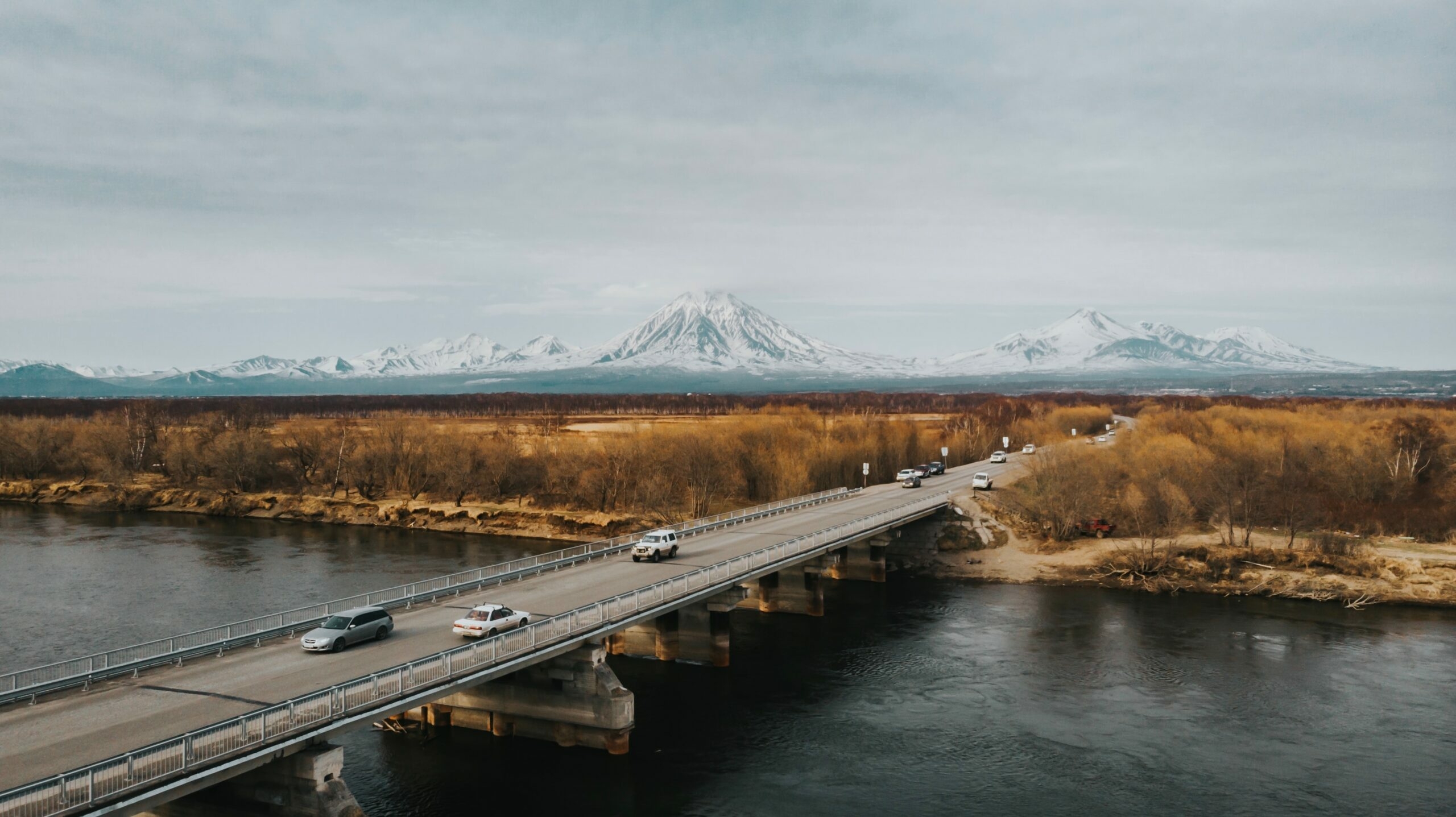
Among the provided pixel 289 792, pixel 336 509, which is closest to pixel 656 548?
pixel 289 792

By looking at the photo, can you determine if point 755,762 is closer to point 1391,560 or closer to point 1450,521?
point 1391,560

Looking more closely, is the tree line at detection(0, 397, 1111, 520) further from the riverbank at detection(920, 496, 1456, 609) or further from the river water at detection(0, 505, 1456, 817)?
the river water at detection(0, 505, 1456, 817)

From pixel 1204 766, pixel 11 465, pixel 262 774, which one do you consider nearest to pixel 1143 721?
pixel 1204 766

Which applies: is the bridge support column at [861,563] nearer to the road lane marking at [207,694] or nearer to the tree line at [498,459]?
the tree line at [498,459]

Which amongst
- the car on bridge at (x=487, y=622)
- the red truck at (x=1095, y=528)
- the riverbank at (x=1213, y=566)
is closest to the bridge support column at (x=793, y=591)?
the riverbank at (x=1213, y=566)

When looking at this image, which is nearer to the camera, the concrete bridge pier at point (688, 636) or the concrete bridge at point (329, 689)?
the concrete bridge at point (329, 689)

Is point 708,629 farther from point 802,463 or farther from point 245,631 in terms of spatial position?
point 802,463
